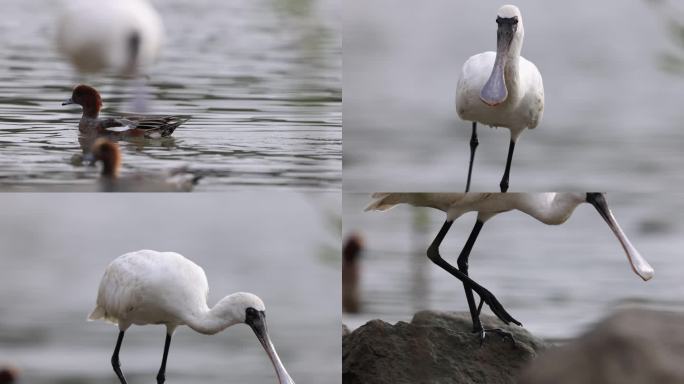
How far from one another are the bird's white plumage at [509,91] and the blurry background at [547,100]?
1615mm

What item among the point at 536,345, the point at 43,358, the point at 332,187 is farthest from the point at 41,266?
the point at 536,345

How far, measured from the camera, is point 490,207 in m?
4.93

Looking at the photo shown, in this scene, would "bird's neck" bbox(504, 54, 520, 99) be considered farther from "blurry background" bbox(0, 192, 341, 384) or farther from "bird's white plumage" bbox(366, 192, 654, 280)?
"blurry background" bbox(0, 192, 341, 384)

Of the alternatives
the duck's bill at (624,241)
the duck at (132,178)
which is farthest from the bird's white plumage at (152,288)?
the duck's bill at (624,241)

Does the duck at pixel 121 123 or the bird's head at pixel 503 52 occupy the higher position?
the bird's head at pixel 503 52

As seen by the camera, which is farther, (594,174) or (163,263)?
(594,174)

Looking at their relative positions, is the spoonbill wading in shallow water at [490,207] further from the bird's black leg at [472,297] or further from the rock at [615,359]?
the rock at [615,359]

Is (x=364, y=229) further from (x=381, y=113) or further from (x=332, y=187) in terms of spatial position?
(x=381, y=113)

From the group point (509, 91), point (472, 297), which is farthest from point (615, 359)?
point (509, 91)

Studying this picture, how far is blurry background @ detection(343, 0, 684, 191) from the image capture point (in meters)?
7.45

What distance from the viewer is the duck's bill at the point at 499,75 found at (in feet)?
15.7

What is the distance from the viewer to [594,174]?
751 cm

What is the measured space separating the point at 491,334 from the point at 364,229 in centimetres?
95

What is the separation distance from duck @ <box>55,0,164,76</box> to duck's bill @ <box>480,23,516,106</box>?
4.04ft
